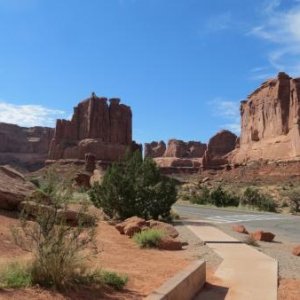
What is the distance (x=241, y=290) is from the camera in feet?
26.8

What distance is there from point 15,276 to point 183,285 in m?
2.36

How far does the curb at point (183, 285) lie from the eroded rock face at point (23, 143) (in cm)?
14674

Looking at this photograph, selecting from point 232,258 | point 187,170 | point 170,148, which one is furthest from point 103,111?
point 232,258

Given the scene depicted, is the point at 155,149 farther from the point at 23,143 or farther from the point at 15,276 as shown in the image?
the point at 15,276

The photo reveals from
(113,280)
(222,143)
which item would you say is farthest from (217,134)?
(113,280)

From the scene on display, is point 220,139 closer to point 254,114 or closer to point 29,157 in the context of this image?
point 254,114

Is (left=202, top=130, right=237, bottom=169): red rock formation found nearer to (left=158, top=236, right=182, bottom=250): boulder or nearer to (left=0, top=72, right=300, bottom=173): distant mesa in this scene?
(left=0, top=72, right=300, bottom=173): distant mesa

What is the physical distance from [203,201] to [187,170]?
7280cm

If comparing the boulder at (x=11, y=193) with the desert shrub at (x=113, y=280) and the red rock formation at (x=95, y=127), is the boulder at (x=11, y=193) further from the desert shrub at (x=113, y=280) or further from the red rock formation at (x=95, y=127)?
the red rock formation at (x=95, y=127)

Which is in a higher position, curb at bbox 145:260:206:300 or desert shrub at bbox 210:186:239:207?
desert shrub at bbox 210:186:239:207

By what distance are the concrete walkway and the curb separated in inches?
9.0

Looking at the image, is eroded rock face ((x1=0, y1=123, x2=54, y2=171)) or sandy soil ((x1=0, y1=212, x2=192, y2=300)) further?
eroded rock face ((x1=0, y1=123, x2=54, y2=171))

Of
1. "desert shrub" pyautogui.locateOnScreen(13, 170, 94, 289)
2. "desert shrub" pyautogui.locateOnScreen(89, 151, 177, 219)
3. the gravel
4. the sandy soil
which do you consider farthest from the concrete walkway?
"desert shrub" pyautogui.locateOnScreen(89, 151, 177, 219)

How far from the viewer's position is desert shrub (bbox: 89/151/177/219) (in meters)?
21.5
